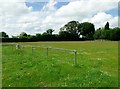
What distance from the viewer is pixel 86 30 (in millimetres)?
169000

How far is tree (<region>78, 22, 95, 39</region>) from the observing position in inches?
6654

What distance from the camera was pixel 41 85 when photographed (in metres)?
11.0

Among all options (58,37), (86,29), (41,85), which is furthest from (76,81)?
(86,29)

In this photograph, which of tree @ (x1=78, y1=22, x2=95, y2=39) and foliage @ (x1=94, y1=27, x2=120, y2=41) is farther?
tree @ (x1=78, y1=22, x2=95, y2=39)

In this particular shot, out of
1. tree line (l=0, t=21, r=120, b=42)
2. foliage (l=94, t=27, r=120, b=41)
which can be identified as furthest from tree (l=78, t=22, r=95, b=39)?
foliage (l=94, t=27, r=120, b=41)

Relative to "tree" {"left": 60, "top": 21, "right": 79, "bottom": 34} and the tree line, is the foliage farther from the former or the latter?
"tree" {"left": 60, "top": 21, "right": 79, "bottom": 34}

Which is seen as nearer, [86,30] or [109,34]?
[109,34]

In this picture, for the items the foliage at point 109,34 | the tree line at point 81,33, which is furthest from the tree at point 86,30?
the foliage at point 109,34

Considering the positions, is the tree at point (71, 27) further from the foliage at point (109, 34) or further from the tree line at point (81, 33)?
the foliage at point (109, 34)

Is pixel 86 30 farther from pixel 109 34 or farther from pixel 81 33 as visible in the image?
pixel 109 34

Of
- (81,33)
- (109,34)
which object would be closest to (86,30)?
(81,33)

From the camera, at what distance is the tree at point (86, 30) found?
554 feet

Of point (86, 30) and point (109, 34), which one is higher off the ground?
point (86, 30)

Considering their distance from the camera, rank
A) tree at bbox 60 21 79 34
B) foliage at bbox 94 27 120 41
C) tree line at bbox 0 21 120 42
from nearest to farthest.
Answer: tree line at bbox 0 21 120 42
foliage at bbox 94 27 120 41
tree at bbox 60 21 79 34
